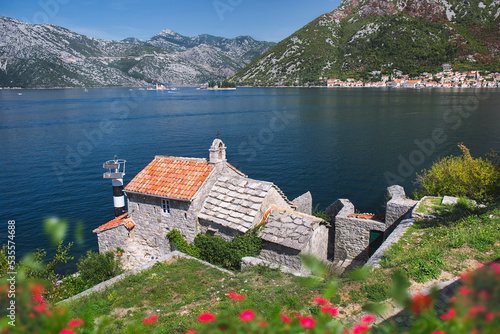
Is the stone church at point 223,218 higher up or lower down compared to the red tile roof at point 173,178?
lower down

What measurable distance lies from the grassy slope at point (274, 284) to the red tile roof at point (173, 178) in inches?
199

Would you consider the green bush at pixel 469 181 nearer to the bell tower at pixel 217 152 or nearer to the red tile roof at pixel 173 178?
the bell tower at pixel 217 152

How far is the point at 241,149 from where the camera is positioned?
176 ft

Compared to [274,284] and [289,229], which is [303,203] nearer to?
[289,229]

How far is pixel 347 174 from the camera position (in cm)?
4041

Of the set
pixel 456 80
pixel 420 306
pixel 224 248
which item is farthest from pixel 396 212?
pixel 456 80

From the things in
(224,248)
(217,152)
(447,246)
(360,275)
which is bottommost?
(224,248)

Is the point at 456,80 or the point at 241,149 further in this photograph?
the point at 456,80

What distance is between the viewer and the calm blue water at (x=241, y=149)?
Answer: 3234 centimetres

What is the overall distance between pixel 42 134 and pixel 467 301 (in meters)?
74.7

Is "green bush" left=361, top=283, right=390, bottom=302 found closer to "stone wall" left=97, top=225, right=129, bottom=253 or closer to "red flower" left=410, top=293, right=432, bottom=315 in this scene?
"red flower" left=410, top=293, right=432, bottom=315

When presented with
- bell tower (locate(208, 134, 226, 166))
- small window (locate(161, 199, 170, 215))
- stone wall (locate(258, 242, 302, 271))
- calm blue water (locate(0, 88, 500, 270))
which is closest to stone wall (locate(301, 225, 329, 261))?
stone wall (locate(258, 242, 302, 271))

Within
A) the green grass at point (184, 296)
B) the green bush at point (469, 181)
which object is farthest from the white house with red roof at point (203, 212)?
the green bush at point (469, 181)

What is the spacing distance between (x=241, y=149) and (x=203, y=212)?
118 ft
